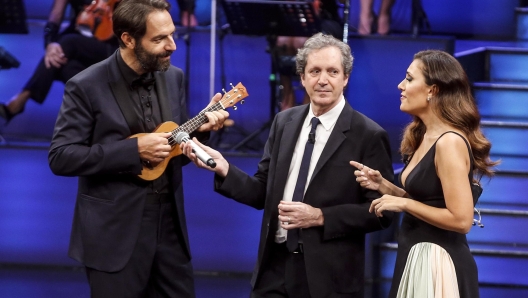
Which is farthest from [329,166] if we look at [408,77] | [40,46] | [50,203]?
[40,46]

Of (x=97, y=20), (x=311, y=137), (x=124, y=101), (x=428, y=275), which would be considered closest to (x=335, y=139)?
(x=311, y=137)

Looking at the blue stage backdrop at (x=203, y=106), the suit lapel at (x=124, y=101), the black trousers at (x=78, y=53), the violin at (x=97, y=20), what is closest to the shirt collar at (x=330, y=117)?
the suit lapel at (x=124, y=101)

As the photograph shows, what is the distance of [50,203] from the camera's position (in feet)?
18.9

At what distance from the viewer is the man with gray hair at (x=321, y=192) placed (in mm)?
2850

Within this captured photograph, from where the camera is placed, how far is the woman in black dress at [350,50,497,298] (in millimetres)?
2631

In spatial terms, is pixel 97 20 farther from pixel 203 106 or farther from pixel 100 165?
pixel 100 165

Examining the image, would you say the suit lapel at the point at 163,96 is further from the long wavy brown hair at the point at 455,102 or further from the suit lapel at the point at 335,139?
the long wavy brown hair at the point at 455,102

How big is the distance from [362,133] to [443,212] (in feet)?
1.59

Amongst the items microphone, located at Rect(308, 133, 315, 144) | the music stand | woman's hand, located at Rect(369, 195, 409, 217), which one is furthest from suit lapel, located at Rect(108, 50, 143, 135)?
the music stand

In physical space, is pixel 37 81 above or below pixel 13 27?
below

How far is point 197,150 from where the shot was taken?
107 inches

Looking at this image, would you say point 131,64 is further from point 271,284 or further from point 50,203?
point 50,203

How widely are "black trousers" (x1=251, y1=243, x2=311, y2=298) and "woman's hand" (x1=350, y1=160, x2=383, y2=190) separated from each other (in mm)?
380

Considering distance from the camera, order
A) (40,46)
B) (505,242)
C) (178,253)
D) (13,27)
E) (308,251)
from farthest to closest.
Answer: (40,46) < (13,27) < (505,242) < (178,253) < (308,251)
